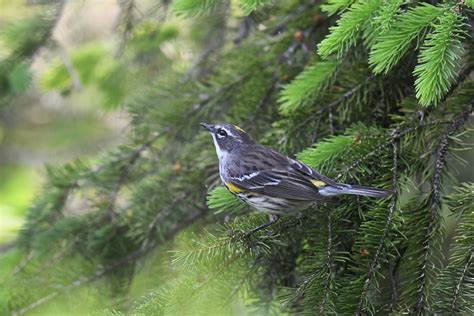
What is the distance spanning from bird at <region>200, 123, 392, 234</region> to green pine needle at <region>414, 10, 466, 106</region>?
457 mm

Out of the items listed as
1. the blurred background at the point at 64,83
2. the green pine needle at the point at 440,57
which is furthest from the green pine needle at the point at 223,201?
the blurred background at the point at 64,83

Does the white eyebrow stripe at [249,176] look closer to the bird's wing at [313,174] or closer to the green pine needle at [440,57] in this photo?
the bird's wing at [313,174]

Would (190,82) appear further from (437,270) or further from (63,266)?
(437,270)

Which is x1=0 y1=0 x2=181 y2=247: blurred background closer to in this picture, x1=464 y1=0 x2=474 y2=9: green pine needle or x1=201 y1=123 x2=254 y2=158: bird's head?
x1=201 y1=123 x2=254 y2=158: bird's head

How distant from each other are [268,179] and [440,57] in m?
1.24

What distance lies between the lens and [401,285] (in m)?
2.62

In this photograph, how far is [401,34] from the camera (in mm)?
2660

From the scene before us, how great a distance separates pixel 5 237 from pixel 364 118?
2.73 m

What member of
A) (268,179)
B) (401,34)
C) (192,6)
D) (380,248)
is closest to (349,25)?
(401,34)

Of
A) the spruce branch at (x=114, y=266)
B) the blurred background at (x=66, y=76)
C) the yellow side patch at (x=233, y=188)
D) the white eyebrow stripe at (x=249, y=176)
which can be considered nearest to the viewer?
the yellow side patch at (x=233, y=188)

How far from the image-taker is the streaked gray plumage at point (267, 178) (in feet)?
9.76

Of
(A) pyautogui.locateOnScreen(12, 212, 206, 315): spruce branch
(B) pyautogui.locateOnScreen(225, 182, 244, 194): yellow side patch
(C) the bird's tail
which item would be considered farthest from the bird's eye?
(C) the bird's tail

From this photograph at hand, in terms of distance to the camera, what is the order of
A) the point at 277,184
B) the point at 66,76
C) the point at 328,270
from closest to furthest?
the point at 328,270 → the point at 277,184 → the point at 66,76

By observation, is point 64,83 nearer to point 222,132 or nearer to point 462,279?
point 222,132
